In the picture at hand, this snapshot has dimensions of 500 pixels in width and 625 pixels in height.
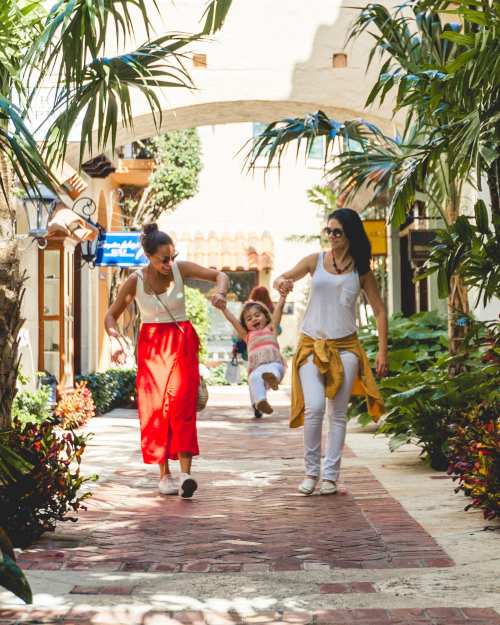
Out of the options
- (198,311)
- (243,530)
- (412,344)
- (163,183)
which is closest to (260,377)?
(412,344)

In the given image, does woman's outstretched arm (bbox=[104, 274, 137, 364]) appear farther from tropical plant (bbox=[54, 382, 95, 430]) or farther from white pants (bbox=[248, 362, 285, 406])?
tropical plant (bbox=[54, 382, 95, 430])

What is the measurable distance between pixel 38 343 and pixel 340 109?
4.93 m

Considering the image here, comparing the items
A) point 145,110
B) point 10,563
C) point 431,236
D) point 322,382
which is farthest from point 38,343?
point 10,563

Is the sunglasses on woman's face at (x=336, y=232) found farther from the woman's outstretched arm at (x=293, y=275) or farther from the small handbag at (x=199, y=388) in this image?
the small handbag at (x=199, y=388)

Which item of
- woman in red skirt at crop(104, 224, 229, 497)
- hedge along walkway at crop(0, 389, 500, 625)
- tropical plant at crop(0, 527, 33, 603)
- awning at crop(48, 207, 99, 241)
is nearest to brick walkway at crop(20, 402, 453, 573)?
hedge along walkway at crop(0, 389, 500, 625)

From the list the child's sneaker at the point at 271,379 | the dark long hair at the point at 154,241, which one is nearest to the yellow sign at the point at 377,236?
the child's sneaker at the point at 271,379

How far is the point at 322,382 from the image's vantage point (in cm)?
719

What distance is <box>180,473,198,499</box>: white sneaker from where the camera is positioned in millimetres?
7074

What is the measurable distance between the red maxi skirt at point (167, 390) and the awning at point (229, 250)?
74.5ft

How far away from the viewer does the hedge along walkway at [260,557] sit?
4.11 m

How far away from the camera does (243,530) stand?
5949 mm

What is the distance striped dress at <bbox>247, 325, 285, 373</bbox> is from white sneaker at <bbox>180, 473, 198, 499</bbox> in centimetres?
549

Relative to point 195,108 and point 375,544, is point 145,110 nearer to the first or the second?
point 195,108

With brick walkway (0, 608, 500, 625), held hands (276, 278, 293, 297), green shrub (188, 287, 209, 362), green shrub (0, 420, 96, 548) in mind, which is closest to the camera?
brick walkway (0, 608, 500, 625)
